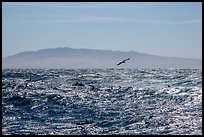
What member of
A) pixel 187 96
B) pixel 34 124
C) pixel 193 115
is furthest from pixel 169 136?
pixel 187 96

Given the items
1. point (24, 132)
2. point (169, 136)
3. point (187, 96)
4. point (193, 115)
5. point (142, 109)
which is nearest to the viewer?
point (169, 136)

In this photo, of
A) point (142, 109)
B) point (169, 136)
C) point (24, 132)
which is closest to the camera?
point (169, 136)

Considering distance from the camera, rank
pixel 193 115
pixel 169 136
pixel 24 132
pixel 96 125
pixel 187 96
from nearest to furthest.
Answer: pixel 169 136 → pixel 24 132 → pixel 96 125 → pixel 193 115 → pixel 187 96

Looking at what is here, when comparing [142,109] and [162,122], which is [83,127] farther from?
[142,109]

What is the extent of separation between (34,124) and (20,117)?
13.7ft

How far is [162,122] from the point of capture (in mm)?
31875

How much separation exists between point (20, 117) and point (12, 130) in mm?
6398

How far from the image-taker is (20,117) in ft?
116

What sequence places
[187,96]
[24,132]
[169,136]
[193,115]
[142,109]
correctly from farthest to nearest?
1. [187,96]
2. [142,109]
3. [193,115]
4. [24,132]
5. [169,136]

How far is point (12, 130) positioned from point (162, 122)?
516 inches

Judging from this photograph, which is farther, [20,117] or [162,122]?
[20,117]

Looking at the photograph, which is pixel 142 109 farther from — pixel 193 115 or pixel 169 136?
pixel 169 136

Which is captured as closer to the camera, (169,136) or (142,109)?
(169,136)

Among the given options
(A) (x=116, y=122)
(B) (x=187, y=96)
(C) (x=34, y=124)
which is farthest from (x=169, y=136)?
(B) (x=187, y=96)
